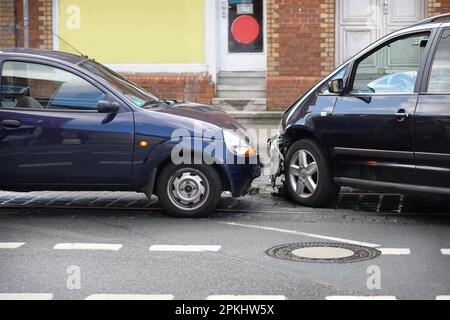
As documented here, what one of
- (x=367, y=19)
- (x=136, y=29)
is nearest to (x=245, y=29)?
(x=136, y=29)

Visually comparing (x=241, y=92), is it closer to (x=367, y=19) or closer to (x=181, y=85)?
(x=181, y=85)

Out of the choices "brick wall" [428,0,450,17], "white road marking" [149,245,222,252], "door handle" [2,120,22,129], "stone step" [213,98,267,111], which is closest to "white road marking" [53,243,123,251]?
"white road marking" [149,245,222,252]

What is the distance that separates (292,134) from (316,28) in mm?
6033

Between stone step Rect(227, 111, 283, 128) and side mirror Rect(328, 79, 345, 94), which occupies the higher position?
side mirror Rect(328, 79, 345, 94)

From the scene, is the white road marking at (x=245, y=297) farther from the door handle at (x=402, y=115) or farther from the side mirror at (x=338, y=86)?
the side mirror at (x=338, y=86)

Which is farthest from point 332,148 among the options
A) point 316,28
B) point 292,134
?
point 316,28

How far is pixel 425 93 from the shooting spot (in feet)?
27.1

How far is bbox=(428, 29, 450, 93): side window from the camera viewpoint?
823 cm

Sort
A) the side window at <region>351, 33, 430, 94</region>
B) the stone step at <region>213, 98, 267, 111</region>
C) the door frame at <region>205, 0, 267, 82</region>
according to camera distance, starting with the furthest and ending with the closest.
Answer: the door frame at <region>205, 0, 267, 82</region> → the stone step at <region>213, 98, 267, 111</region> → the side window at <region>351, 33, 430, 94</region>

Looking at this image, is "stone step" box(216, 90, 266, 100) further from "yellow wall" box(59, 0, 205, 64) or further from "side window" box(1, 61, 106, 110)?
"side window" box(1, 61, 106, 110)

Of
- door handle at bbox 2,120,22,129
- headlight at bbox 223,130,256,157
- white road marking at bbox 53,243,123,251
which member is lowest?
white road marking at bbox 53,243,123,251

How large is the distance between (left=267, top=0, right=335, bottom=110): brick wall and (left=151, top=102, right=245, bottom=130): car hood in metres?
5.73

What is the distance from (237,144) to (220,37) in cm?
736
